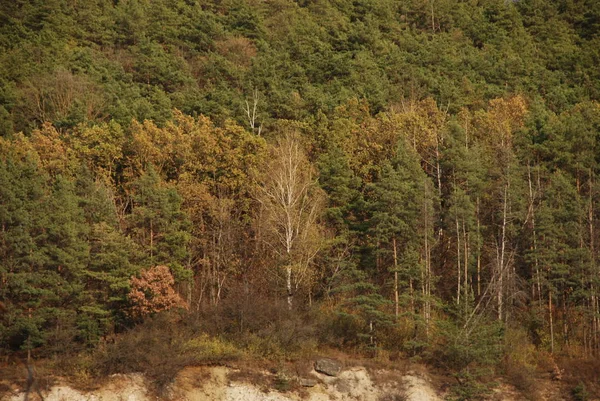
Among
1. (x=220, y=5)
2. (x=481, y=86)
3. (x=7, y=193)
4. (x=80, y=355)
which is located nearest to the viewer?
(x=80, y=355)

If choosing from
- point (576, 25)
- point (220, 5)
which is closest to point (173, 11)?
point (220, 5)

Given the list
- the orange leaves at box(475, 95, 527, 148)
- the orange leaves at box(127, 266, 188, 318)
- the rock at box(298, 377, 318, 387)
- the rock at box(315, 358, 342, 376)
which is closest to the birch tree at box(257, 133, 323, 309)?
the rock at box(315, 358, 342, 376)

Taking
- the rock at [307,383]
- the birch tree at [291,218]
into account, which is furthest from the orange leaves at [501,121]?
the rock at [307,383]

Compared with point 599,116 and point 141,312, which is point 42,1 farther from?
point 599,116

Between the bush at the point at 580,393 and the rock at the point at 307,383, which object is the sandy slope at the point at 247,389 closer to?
the rock at the point at 307,383

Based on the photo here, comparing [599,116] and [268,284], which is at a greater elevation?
[599,116]

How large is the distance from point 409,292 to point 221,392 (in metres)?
10.3

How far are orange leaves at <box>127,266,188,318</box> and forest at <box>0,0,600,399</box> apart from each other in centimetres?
10

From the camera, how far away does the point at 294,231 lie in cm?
3772

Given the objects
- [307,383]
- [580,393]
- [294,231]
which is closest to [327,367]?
[307,383]

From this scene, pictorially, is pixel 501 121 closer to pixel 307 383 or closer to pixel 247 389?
pixel 307 383

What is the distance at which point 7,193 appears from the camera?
113 feet

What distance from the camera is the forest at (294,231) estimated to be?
111 feet

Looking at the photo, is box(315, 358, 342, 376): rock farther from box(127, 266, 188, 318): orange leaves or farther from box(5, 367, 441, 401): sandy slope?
box(127, 266, 188, 318): orange leaves
